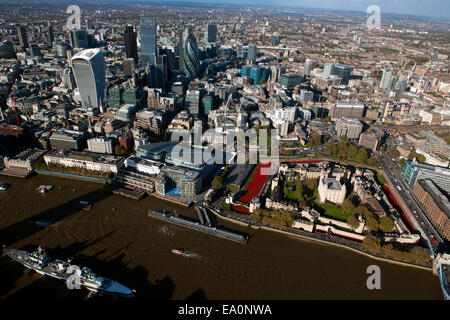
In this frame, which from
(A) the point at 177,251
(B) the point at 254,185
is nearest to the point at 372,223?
(B) the point at 254,185

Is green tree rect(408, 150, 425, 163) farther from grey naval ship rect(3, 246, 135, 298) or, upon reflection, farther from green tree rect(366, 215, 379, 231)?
grey naval ship rect(3, 246, 135, 298)

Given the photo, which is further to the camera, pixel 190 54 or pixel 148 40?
pixel 190 54

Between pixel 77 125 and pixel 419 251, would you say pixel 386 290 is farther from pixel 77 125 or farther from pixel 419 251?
pixel 77 125

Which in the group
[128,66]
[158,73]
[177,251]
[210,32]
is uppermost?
[210,32]

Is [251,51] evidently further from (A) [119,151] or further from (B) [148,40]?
(A) [119,151]

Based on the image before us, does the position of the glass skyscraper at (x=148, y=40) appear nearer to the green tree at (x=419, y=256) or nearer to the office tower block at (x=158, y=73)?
the office tower block at (x=158, y=73)
